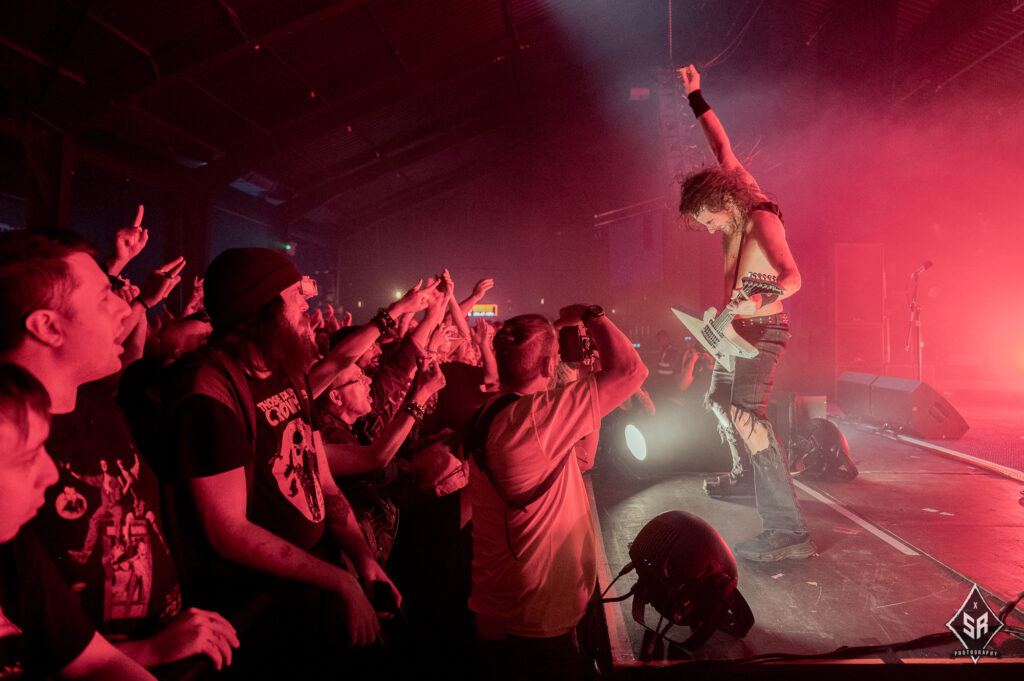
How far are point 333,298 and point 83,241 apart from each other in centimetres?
1422

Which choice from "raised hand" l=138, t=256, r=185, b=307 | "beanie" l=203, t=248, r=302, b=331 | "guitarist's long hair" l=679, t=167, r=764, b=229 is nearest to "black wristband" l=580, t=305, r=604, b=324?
"beanie" l=203, t=248, r=302, b=331

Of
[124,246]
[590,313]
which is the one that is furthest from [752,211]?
[124,246]

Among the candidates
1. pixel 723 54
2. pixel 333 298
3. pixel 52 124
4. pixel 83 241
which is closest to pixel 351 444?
pixel 83 241

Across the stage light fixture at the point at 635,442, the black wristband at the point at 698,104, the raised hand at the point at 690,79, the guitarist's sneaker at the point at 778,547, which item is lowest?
the guitarist's sneaker at the point at 778,547

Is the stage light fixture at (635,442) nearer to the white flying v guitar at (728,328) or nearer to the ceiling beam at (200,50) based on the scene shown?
the white flying v guitar at (728,328)

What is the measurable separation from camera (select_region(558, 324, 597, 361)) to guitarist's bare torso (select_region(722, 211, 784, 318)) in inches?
51.0

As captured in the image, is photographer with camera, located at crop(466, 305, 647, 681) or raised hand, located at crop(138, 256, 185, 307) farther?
raised hand, located at crop(138, 256, 185, 307)

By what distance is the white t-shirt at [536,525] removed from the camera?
5.56 ft

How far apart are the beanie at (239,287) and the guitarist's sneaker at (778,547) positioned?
270 centimetres

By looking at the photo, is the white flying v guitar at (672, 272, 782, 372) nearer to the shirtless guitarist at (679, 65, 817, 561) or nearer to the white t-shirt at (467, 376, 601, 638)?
the shirtless guitarist at (679, 65, 817, 561)

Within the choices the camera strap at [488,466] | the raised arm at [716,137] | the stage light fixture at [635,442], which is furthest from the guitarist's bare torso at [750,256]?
the stage light fixture at [635,442]

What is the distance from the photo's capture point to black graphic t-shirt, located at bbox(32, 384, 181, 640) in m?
1.02

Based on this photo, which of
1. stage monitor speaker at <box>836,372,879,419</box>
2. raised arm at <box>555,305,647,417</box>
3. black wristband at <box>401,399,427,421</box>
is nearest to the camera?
raised arm at <box>555,305,647,417</box>

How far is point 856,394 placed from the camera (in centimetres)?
725
